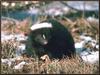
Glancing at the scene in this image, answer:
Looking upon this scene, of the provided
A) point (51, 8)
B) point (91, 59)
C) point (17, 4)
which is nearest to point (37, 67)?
point (91, 59)

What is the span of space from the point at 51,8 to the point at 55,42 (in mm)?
7195

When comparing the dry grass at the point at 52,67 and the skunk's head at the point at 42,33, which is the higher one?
the dry grass at the point at 52,67

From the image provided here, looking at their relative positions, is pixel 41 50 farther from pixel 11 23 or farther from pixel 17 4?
pixel 17 4

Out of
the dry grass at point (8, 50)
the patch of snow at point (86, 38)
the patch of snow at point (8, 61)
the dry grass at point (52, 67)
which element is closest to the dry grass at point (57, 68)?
the dry grass at point (52, 67)

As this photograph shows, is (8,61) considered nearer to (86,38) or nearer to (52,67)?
(52,67)

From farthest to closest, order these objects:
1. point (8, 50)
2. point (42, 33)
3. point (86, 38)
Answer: point (86, 38)
point (42, 33)
point (8, 50)

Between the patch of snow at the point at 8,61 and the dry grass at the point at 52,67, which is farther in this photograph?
the patch of snow at the point at 8,61

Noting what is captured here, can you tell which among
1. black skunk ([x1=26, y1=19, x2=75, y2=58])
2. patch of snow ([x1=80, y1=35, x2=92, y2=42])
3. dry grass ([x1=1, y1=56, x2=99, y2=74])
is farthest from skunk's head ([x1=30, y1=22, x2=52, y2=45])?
patch of snow ([x1=80, y1=35, x2=92, y2=42])

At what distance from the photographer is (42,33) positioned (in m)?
6.05

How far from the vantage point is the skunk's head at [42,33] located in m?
5.94

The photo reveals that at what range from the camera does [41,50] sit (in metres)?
5.93

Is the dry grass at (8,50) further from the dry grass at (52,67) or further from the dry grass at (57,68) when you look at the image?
the dry grass at (57,68)

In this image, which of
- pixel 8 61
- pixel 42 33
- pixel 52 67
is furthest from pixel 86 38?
pixel 52 67

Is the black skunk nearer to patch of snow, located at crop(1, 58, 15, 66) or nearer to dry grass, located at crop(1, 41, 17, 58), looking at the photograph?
dry grass, located at crop(1, 41, 17, 58)
